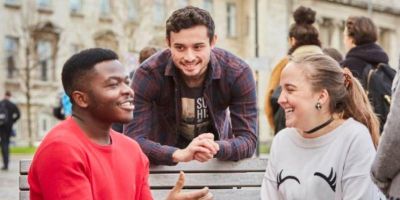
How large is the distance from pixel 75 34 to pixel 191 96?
151 ft

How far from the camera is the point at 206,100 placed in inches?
203

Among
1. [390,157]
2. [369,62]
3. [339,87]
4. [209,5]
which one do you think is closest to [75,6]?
[209,5]

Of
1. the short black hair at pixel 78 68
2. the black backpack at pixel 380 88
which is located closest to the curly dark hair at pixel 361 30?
the black backpack at pixel 380 88

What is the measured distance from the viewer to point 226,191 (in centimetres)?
490

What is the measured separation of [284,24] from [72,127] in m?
60.0

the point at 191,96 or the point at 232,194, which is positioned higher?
the point at 191,96

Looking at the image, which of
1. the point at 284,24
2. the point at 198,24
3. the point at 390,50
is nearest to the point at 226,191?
the point at 198,24

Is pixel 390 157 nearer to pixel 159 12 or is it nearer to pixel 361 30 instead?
A: pixel 361 30

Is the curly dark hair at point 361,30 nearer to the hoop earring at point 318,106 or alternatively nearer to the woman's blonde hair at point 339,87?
the woman's blonde hair at point 339,87

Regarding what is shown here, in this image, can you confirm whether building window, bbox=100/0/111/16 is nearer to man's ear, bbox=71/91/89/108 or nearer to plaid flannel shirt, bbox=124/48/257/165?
plaid flannel shirt, bbox=124/48/257/165

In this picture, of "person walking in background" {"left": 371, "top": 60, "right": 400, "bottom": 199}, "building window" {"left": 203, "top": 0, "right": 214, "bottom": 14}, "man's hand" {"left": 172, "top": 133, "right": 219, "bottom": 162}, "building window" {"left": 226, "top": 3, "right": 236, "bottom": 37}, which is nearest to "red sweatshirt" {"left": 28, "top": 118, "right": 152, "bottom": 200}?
"man's hand" {"left": 172, "top": 133, "right": 219, "bottom": 162}

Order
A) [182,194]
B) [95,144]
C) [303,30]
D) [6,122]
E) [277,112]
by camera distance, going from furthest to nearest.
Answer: [6,122] < [277,112] < [303,30] < [182,194] < [95,144]

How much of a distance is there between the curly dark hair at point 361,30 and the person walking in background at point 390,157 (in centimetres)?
460

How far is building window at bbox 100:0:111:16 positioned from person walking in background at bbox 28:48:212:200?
1924 inches
